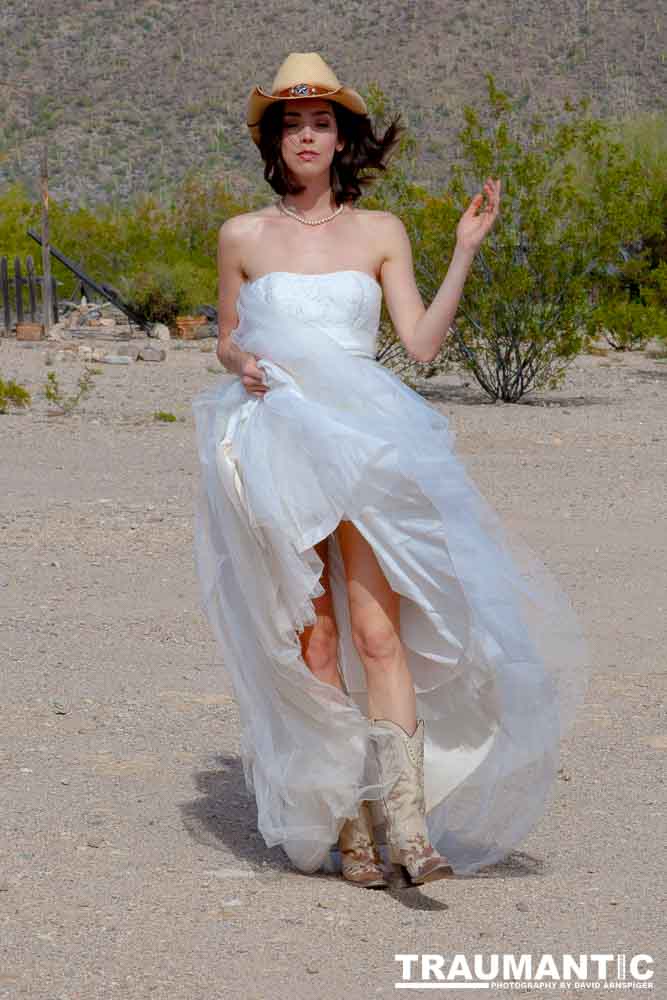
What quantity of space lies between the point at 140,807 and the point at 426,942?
134cm

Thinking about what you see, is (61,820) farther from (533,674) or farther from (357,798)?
(533,674)

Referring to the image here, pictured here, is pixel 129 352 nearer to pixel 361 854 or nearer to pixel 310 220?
pixel 310 220

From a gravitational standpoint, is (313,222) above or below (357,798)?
above

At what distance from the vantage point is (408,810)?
4113mm

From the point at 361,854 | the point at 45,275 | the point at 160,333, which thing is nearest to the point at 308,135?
the point at 361,854

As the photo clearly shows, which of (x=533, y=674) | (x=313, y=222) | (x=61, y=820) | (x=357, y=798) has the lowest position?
(x=61, y=820)

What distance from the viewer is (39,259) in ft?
118

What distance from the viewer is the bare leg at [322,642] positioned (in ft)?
14.0

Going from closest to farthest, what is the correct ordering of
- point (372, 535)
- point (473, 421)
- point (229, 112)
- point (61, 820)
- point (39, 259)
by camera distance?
point (372, 535) → point (61, 820) → point (473, 421) → point (39, 259) → point (229, 112)

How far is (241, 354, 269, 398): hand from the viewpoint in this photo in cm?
425

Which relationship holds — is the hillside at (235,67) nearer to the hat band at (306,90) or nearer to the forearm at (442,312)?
the hat band at (306,90)

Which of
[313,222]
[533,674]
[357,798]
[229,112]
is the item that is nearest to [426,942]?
[357,798]

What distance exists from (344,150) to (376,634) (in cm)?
122

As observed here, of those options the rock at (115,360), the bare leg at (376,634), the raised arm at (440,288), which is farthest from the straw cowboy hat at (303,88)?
the rock at (115,360)
